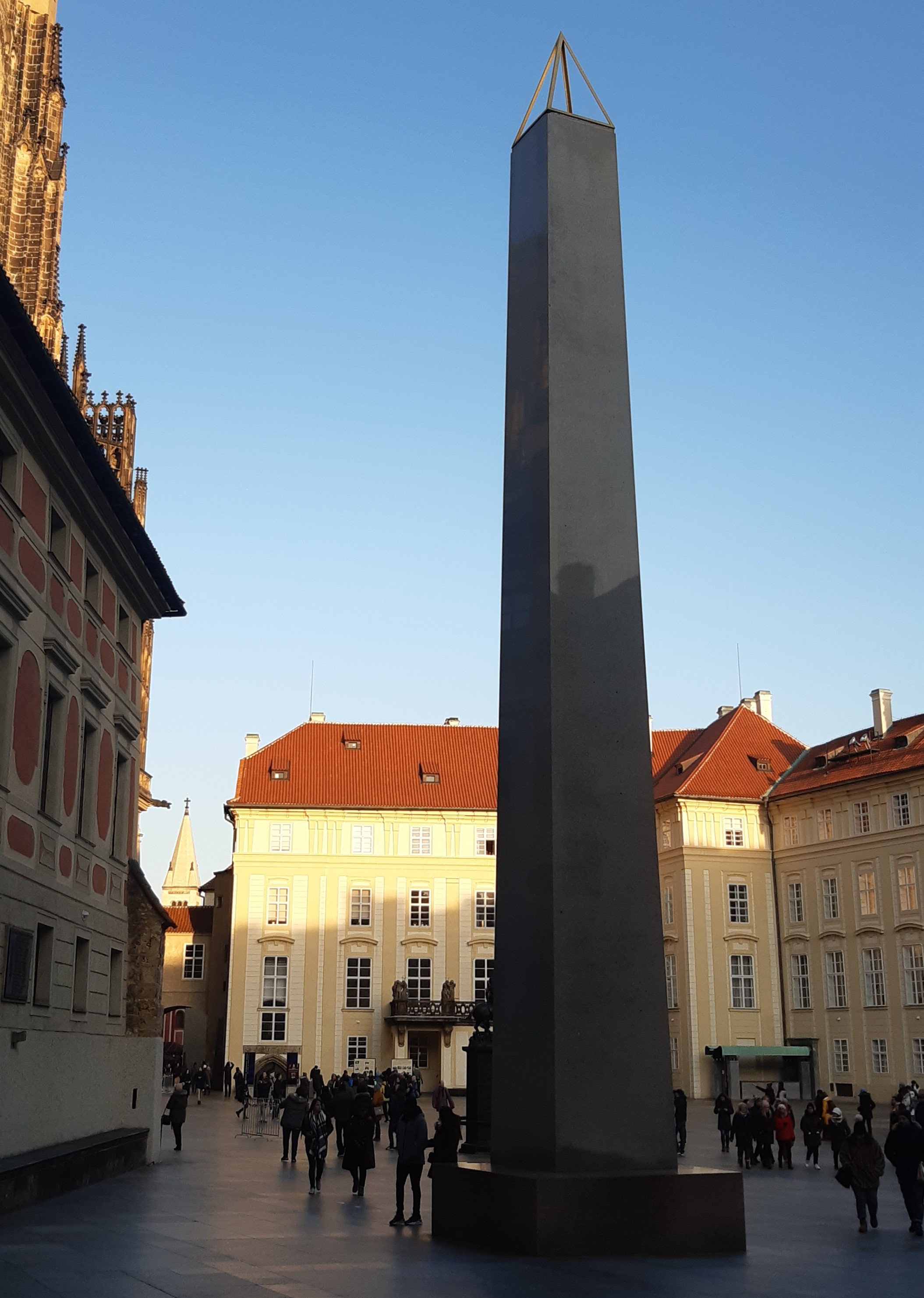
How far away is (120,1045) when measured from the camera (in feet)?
75.8

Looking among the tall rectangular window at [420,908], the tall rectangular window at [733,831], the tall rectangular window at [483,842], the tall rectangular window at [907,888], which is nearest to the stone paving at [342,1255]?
the tall rectangular window at [907,888]

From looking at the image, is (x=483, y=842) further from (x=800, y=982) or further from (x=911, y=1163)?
(x=911, y=1163)

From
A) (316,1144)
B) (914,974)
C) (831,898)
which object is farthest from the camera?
(831,898)

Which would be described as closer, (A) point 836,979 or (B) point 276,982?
(A) point 836,979

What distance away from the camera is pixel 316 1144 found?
18.4m

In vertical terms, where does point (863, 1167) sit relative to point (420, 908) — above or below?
below

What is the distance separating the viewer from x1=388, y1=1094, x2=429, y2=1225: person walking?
14000 mm

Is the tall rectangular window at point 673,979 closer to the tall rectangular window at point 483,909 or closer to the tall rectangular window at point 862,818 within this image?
the tall rectangular window at point 483,909

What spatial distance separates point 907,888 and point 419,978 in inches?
825

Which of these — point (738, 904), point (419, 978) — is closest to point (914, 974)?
point (738, 904)

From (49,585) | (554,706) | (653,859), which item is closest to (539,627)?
(554,706)

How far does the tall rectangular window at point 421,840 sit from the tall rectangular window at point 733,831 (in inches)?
509

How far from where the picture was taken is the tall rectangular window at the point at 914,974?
5072 cm

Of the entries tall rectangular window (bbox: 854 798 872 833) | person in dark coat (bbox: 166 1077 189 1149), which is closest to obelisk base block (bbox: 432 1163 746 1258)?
person in dark coat (bbox: 166 1077 189 1149)
